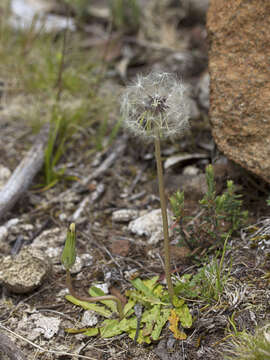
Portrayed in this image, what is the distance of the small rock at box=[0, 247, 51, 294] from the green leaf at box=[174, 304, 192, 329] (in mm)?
826

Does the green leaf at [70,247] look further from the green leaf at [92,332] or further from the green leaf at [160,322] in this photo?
the green leaf at [160,322]

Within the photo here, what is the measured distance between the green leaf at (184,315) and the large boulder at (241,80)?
3.11ft

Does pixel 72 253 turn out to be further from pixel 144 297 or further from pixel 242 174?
pixel 242 174

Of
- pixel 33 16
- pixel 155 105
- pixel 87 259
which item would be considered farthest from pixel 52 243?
pixel 33 16

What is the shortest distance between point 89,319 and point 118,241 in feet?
2.09

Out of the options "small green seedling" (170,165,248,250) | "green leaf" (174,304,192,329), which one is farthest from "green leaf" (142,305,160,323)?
"small green seedling" (170,165,248,250)

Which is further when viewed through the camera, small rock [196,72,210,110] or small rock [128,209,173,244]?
small rock [196,72,210,110]

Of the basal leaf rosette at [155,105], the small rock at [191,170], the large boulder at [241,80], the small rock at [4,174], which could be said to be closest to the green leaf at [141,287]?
the basal leaf rosette at [155,105]

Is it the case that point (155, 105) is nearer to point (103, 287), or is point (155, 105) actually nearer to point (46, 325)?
point (103, 287)

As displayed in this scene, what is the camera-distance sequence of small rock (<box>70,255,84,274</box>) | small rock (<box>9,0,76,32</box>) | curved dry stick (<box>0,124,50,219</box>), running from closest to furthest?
small rock (<box>70,255,84,274</box>)
curved dry stick (<box>0,124,50,219</box>)
small rock (<box>9,0,76,32</box>)

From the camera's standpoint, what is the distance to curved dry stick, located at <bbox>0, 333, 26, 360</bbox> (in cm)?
189

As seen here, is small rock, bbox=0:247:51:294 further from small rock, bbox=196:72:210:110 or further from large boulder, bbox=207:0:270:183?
small rock, bbox=196:72:210:110

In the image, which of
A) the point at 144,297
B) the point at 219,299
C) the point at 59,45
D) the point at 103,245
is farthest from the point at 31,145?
the point at 219,299

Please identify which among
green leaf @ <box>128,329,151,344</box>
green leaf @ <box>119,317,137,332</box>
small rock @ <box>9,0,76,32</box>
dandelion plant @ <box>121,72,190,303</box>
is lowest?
green leaf @ <box>128,329,151,344</box>
